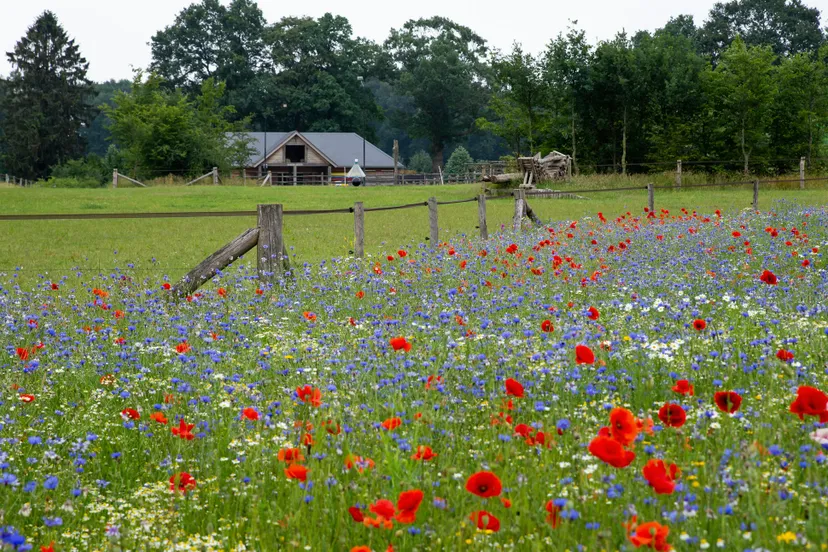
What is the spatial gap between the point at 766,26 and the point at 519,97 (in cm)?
4387

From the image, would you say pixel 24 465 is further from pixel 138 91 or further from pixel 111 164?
pixel 111 164

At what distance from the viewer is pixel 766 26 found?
78.5 metres

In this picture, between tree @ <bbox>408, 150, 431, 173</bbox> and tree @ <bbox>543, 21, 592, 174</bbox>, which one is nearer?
tree @ <bbox>543, 21, 592, 174</bbox>

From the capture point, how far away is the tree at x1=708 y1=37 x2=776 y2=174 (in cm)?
4059

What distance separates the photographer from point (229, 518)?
309 cm

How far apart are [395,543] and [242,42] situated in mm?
85528

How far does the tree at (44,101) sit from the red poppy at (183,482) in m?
67.4

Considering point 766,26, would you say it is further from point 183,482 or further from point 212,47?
point 183,482

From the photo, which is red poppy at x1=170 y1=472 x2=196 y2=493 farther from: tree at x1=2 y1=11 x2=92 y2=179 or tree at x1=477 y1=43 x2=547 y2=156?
tree at x1=2 y1=11 x2=92 y2=179

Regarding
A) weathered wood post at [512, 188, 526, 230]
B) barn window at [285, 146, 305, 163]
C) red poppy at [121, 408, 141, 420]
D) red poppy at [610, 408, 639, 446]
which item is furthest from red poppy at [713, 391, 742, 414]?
barn window at [285, 146, 305, 163]

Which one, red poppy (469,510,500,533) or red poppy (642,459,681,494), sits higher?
red poppy (642,459,681,494)

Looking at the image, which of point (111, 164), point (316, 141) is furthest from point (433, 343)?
point (316, 141)

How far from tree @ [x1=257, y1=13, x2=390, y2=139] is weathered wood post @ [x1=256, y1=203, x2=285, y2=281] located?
7125 cm

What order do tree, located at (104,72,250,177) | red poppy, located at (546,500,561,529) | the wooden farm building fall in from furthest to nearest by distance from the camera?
the wooden farm building
tree, located at (104,72,250,177)
red poppy, located at (546,500,561,529)
